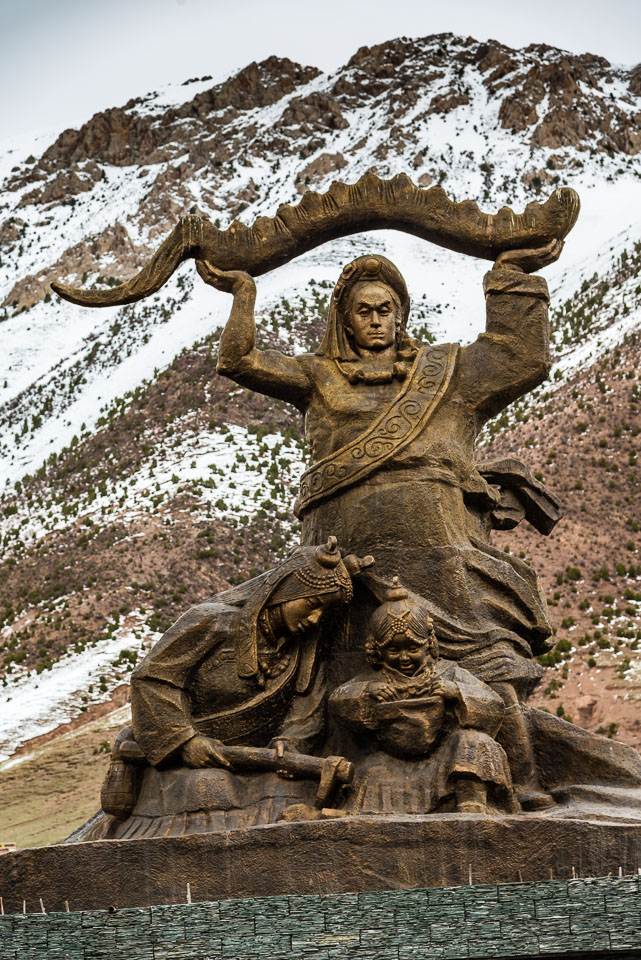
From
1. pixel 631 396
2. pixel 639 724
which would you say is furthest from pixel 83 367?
pixel 639 724

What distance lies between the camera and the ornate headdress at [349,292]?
884cm

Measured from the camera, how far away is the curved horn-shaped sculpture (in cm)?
863

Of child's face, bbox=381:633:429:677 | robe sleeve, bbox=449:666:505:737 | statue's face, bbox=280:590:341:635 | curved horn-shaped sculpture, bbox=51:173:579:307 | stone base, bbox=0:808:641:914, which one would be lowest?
stone base, bbox=0:808:641:914

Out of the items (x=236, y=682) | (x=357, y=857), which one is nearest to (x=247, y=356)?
(x=236, y=682)

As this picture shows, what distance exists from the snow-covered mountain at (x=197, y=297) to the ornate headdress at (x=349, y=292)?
10060mm

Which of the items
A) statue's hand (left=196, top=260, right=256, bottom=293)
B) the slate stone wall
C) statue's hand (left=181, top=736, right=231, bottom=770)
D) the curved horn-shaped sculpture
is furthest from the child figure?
the curved horn-shaped sculpture

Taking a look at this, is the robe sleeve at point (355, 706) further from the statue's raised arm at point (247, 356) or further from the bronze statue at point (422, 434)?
the statue's raised arm at point (247, 356)

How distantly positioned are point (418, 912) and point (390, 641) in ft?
5.39

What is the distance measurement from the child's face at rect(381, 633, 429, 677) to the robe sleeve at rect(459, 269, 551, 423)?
1.73 meters

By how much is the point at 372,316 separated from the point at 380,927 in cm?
386

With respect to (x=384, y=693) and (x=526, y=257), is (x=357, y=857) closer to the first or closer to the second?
(x=384, y=693)

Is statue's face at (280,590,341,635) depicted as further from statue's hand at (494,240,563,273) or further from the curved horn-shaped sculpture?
statue's hand at (494,240,563,273)

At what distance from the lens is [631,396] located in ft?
115

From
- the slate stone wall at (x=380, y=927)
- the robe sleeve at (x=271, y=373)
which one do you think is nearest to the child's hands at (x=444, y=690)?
the slate stone wall at (x=380, y=927)
